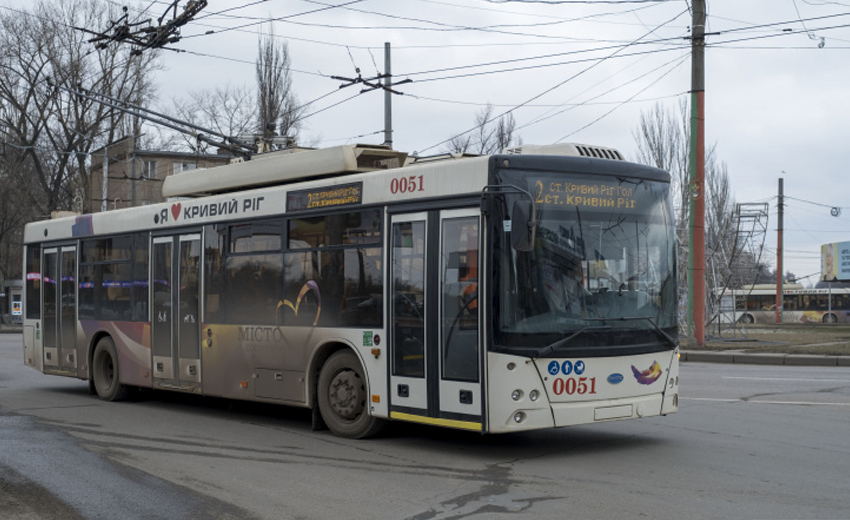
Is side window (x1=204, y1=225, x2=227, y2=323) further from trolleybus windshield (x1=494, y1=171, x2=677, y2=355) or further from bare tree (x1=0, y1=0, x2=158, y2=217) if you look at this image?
bare tree (x1=0, y1=0, x2=158, y2=217)

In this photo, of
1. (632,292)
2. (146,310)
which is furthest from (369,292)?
(146,310)

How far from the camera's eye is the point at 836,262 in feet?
210

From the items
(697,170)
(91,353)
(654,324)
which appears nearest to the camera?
(654,324)

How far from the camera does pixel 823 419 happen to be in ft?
38.0

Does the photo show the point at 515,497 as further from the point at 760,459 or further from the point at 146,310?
the point at 146,310

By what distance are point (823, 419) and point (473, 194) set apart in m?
5.36

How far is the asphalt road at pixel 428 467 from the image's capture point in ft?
23.9

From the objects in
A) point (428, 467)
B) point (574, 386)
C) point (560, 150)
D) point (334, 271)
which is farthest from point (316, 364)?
point (560, 150)

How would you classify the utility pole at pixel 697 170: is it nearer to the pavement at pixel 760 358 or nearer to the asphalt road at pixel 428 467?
the pavement at pixel 760 358

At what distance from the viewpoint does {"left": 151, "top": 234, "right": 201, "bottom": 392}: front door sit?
13.4 meters

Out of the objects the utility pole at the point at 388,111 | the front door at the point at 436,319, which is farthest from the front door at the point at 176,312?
the utility pole at the point at 388,111

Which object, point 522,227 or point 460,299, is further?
point 460,299

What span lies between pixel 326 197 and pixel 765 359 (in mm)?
13595

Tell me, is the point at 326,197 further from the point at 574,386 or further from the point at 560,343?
the point at 574,386
